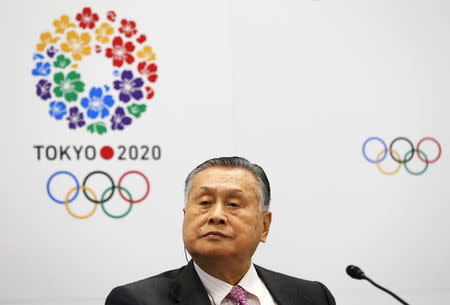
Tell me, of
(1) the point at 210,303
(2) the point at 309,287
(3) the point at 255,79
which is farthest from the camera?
(3) the point at 255,79

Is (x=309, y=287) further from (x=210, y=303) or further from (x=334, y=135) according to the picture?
(x=334, y=135)

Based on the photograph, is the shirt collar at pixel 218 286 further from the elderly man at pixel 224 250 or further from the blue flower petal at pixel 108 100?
the blue flower petal at pixel 108 100

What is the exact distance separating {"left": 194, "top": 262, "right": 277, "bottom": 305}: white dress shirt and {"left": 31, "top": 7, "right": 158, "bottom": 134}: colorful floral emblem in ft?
3.30

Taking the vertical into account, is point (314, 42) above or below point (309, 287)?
above

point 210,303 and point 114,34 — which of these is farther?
point 114,34

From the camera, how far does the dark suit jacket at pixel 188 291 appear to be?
141cm

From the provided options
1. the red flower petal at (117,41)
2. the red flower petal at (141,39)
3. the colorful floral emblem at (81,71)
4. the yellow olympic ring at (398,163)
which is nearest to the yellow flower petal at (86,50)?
the colorful floral emblem at (81,71)

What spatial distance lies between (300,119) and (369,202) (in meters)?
0.49

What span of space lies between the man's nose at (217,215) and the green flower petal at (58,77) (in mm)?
1120

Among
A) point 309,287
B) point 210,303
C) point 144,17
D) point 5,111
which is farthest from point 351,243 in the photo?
point 5,111

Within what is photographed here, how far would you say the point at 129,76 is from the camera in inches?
93.9

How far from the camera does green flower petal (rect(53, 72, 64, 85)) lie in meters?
2.34

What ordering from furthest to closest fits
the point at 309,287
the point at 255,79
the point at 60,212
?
the point at 255,79 < the point at 60,212 < the point at 309,287

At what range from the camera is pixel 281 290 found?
1.65 m
